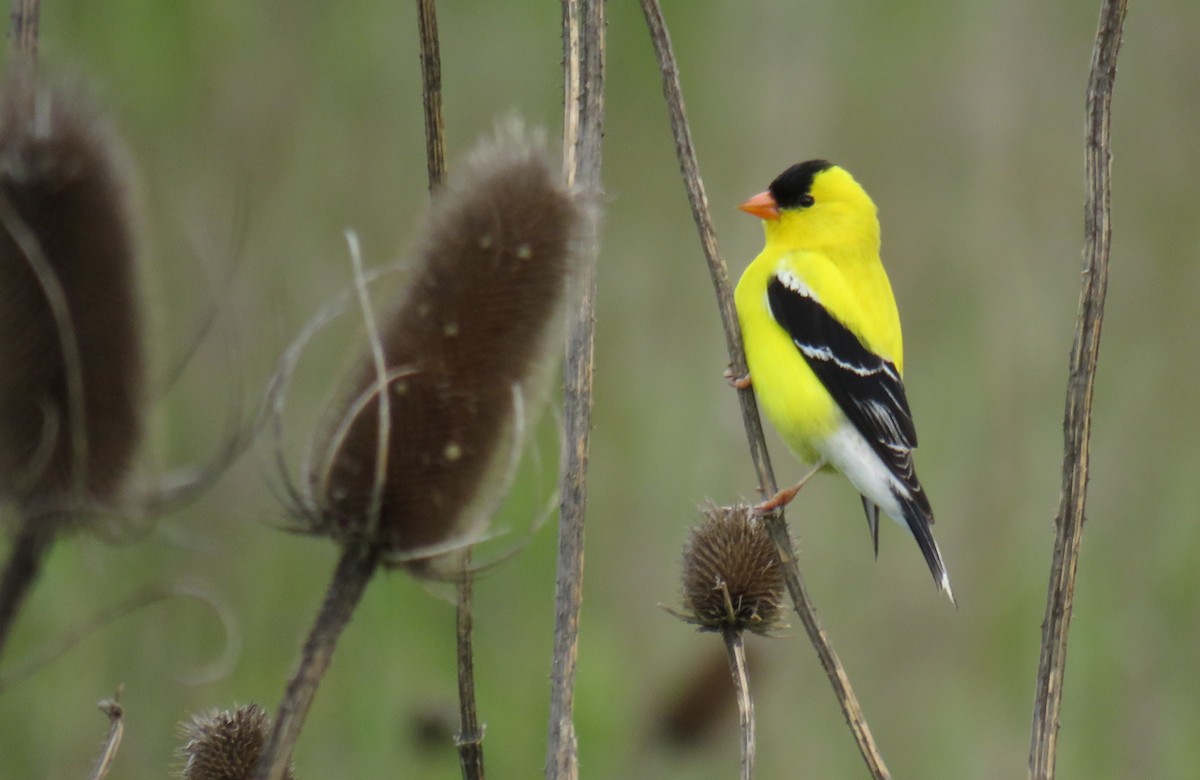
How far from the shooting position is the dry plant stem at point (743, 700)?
1.54 m

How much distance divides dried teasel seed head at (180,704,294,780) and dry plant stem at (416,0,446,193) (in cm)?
61

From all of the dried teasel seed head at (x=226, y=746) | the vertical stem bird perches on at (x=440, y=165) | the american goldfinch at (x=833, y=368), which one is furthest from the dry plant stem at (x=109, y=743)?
the american goldfinch at (x=833, y=368)

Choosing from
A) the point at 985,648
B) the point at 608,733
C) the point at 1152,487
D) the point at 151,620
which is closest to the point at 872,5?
the point at 1152,487

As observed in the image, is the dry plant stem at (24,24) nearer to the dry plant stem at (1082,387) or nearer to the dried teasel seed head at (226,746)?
the dried teasel seed head at (226,746)

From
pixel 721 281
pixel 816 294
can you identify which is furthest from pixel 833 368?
pixel 721 281

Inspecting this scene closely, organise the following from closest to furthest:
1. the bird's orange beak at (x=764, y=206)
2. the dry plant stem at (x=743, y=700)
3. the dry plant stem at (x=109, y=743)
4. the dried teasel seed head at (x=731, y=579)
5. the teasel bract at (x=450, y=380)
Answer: the teasel bract at (x=450, y=380) → the dry plant stem at (x=109, y=743) → the dry plant stem at (x=743, y=700) → the dried teasel seed head at (x=731, y=579) → the bird's orange beak at (x=764, y=206)

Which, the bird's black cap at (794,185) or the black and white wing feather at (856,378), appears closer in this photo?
the black and white wing feather at (856,378)

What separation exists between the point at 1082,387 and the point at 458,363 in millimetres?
791

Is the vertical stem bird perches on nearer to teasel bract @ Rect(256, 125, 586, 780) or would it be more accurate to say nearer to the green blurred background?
teasel bract @ Rect(256, 125, 586, 780)

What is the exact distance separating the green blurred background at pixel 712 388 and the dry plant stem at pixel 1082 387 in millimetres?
1558

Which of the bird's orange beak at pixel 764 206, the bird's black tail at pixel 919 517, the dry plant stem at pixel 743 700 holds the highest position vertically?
the bird's orange beak at pixel 764 206

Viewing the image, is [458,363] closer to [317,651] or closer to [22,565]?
[317,651]

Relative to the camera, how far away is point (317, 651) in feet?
3.08

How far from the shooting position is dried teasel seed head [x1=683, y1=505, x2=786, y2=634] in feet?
6.32
